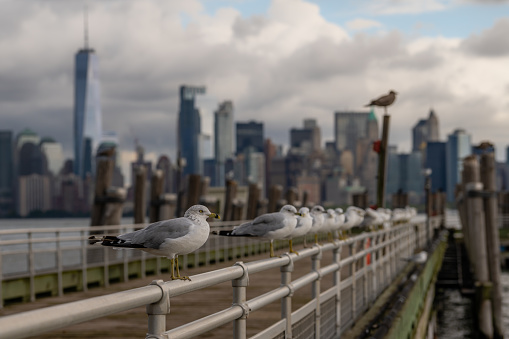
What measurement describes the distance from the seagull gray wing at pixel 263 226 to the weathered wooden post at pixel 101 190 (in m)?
12.9

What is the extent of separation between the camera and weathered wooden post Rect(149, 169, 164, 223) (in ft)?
84.9

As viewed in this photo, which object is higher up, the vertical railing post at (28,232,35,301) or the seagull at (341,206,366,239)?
the seagull at (341,206,366,239)

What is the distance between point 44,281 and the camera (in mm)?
15359

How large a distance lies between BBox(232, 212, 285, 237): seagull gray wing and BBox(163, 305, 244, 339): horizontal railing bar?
299cm

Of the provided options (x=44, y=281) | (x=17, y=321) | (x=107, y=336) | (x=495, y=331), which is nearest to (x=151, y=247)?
(x=17, y=321)

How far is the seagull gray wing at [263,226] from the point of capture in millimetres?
8102

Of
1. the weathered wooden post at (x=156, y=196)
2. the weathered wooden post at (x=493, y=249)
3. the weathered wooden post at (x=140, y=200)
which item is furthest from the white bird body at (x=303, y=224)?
the weathered wooden post at (x=493, y=249)

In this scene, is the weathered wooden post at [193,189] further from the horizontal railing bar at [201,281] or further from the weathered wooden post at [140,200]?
the horizontal railing bar at [201,281]

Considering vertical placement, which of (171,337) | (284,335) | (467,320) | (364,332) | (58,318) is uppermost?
(58,318)

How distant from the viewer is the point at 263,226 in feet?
26.9

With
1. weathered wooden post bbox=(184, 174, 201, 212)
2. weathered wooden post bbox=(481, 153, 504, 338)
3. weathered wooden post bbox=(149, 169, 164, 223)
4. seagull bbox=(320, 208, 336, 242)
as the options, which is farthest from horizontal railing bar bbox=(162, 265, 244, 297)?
weathered wooden post bbox=(184, 174, 201, 212)

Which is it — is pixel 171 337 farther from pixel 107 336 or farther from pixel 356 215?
pixel 356 215

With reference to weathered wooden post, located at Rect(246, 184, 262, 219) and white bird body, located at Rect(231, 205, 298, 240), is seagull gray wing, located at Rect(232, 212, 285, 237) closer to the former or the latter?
white bird body, located at Rect(231, 205, 298, 240)

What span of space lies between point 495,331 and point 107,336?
19441 millimetres
